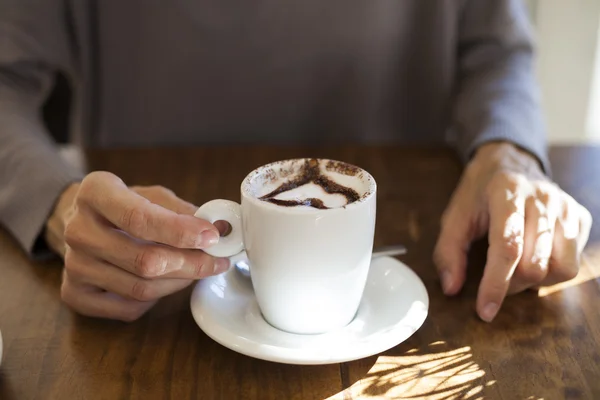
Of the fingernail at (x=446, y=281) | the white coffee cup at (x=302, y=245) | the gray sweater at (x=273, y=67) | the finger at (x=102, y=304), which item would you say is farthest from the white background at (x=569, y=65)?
the finger at (x=102, y=304)

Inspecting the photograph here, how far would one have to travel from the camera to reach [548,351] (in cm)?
63

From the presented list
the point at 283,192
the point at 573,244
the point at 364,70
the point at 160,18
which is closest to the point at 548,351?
the point at 573,244

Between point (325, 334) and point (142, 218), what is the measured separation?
0.20m

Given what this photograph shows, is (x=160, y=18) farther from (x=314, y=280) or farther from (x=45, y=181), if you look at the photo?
(x=314, y=280)

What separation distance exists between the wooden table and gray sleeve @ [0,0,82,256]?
5 centimetres

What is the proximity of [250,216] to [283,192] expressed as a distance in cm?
5

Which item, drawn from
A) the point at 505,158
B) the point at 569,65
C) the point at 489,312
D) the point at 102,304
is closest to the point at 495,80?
the point at 505,158

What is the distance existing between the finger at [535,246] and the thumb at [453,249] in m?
0.06

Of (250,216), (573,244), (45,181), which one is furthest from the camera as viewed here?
(45,181)

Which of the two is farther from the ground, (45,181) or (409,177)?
(45,181)

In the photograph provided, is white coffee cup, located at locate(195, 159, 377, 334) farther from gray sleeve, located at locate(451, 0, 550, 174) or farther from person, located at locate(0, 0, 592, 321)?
gray sleeve, located at locate(451, 0, 550, 174)

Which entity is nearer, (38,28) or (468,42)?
(38,28)

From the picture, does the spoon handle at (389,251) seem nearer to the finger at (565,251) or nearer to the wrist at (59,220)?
the finger at (565,251)

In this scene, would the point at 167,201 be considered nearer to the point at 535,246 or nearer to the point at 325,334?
the point at 325,334
